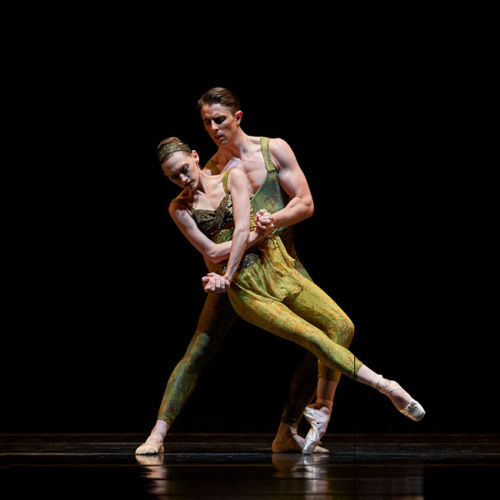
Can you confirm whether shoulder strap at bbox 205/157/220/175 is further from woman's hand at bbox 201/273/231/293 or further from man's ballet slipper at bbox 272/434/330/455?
man's ballet slipper at bbox 272/434/330/455

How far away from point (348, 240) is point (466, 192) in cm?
70

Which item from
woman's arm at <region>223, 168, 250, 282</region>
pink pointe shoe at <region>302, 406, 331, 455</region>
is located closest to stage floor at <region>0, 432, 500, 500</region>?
pink pointe shoe at <region>302, 406, 331, 455</region>

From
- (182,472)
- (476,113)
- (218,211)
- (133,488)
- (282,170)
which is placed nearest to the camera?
(133,488)

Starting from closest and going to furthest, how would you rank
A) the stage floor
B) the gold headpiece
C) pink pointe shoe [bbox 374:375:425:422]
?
the stage floor < pink pointe shoe [bbox 374:375:425:422] < the gold headpiece

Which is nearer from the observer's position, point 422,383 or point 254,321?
point 254,321

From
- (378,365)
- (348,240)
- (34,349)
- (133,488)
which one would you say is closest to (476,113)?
(348,240)

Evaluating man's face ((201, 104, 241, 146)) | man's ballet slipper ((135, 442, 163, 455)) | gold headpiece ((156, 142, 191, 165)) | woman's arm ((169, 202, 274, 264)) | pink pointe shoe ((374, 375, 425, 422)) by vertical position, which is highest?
man's face ((201, 104, 241, 146))

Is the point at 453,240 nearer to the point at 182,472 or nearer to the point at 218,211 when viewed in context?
the point at 218,211

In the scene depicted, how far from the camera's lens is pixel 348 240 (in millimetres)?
5945

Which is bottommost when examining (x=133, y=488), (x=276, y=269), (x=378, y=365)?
(x=133, y=488)

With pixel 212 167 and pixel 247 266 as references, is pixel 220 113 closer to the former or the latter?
pixel 212 167

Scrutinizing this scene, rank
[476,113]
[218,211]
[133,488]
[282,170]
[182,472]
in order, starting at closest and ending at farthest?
[133,488], [182,472], [218,211], [282,170], [476,113]

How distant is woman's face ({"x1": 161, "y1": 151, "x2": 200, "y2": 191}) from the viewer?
440 cm

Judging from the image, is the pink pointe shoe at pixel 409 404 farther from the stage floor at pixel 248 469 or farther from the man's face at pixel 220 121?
the man's face at pixel 220 121
